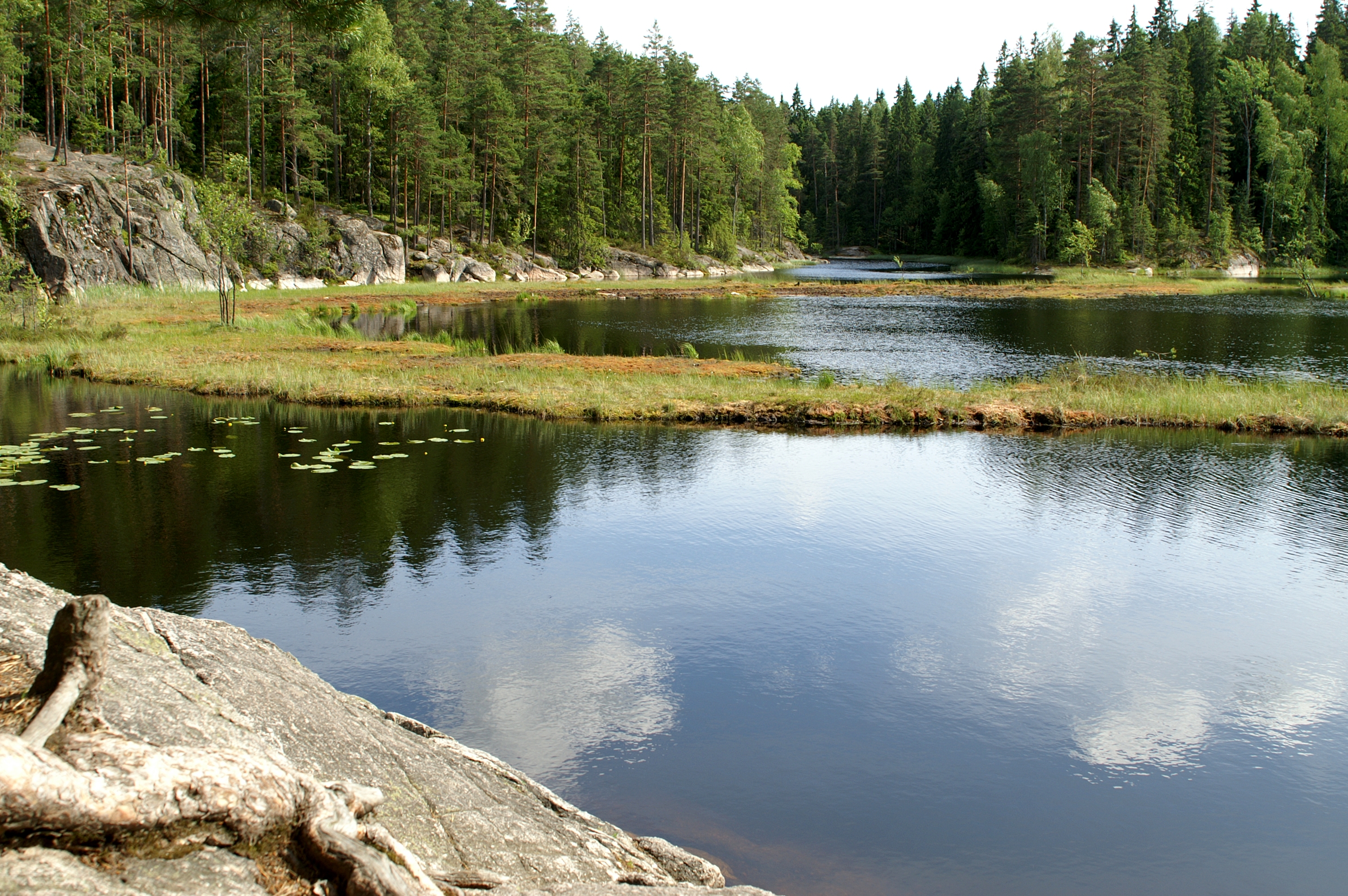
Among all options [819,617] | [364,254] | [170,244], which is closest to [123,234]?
[170,244]

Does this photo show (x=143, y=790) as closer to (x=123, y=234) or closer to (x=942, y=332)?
(x=942, y=332)

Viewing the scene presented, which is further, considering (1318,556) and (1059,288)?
(1059,288)

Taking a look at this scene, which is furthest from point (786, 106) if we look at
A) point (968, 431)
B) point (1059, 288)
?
point (968, 431)

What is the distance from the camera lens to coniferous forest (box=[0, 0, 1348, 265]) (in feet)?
220

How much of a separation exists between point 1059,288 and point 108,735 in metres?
81.0

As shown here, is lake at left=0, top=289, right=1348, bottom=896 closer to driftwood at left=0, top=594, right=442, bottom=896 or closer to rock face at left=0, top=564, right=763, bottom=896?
rock face at left=0, top=564, right=763, bottom=896

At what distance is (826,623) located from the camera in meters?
11.8

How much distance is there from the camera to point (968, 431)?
24.5m

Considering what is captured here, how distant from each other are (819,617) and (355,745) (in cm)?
732

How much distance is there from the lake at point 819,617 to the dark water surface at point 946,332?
13.4 metres

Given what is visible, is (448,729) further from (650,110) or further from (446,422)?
(650,110)

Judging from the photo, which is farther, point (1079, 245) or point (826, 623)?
point (1079, 245)

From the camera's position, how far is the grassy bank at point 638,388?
992 inches

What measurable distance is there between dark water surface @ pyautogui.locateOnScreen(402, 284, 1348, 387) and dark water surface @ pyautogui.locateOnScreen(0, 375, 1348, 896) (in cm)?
1388
